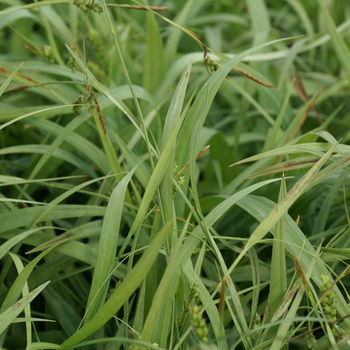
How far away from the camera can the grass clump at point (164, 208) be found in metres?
0.58

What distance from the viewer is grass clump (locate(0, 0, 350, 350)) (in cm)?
58

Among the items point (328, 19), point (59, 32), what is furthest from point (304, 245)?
point (59, 32)

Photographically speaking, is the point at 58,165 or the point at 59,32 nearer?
the point at 58,165

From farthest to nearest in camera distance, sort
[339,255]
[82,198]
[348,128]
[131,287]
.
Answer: [348,128] < [82,198] < [339,255] < [131,287]

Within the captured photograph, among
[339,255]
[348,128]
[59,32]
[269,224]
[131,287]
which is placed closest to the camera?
[131,287]

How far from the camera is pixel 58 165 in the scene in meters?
0.97

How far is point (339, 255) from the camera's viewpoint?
675mm

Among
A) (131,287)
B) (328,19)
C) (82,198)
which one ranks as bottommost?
(82,198)

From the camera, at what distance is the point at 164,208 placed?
61 cm

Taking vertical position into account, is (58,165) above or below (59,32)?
below

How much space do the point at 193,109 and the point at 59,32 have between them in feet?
1.80

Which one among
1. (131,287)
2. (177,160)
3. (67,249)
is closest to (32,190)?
(67,249)

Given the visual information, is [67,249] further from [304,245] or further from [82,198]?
[304,245]

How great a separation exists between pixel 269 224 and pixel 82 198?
1.55 feet
